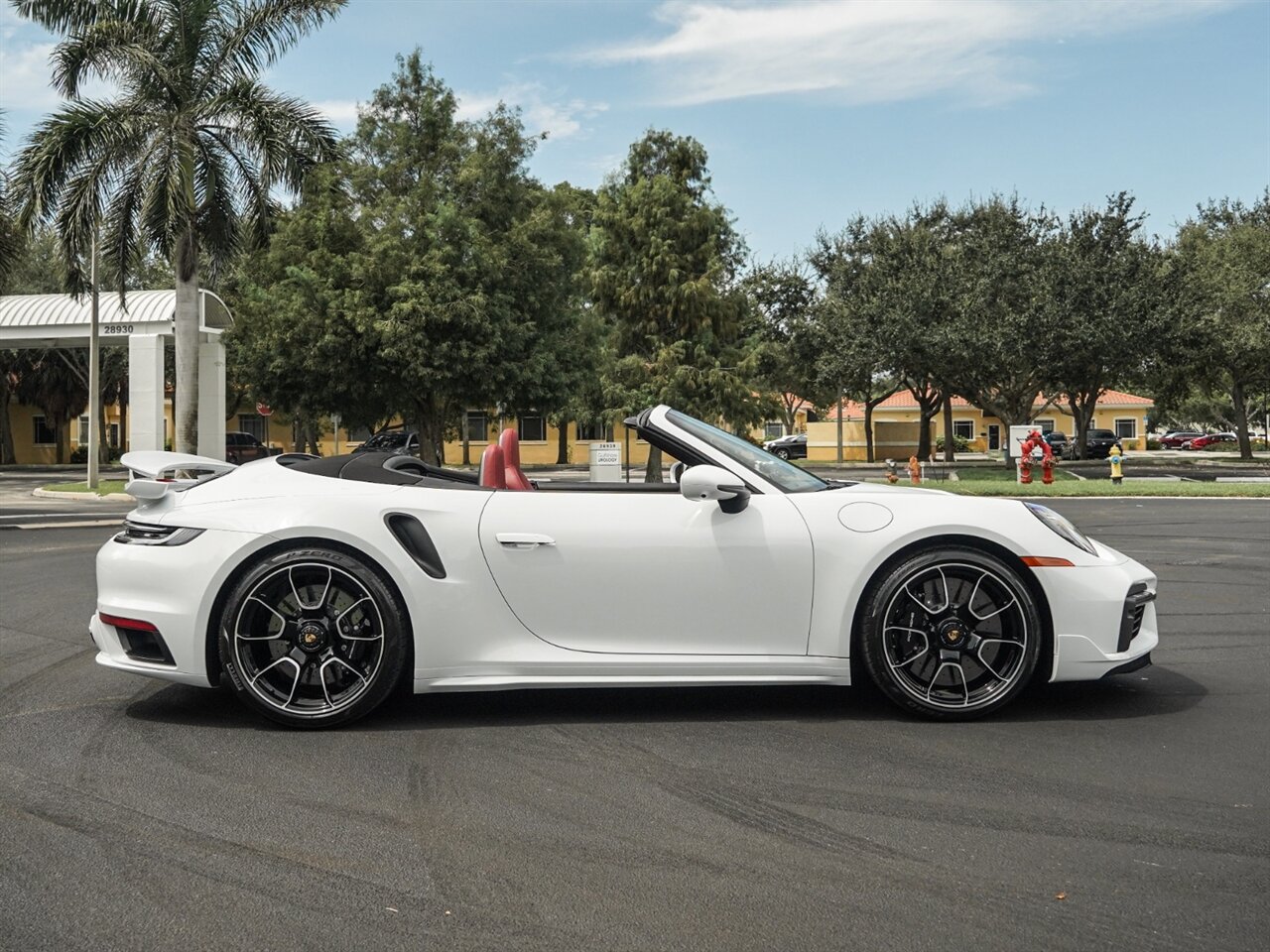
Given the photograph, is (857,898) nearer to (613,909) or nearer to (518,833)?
(613,909)

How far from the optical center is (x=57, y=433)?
5803cm

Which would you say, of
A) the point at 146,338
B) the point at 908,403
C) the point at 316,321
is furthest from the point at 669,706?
the point at 908,403

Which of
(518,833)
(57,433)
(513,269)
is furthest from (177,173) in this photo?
(57,433)

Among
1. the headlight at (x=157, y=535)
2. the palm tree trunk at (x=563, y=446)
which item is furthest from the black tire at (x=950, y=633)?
the palm tree trunk at (x=563, y=446)

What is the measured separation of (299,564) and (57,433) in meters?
59.5

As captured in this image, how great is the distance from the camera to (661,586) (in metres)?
4.77

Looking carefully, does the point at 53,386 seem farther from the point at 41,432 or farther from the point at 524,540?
the point at 524,540

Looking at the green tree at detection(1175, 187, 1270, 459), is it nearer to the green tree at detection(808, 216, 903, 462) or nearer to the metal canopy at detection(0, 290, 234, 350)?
the green tree at detection(808, 216, 903, 462)

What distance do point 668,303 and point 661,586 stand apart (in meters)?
27.2

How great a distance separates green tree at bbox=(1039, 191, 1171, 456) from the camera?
36.4 metres

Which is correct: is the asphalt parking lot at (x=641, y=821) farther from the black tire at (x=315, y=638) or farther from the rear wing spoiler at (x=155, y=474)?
the rear wing spoiler at (x=155, y=474)

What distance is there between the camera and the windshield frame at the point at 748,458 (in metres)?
5.01

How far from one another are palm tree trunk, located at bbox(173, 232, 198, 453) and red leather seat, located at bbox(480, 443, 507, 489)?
21.9 metres

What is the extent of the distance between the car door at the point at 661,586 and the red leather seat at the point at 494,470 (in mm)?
446
